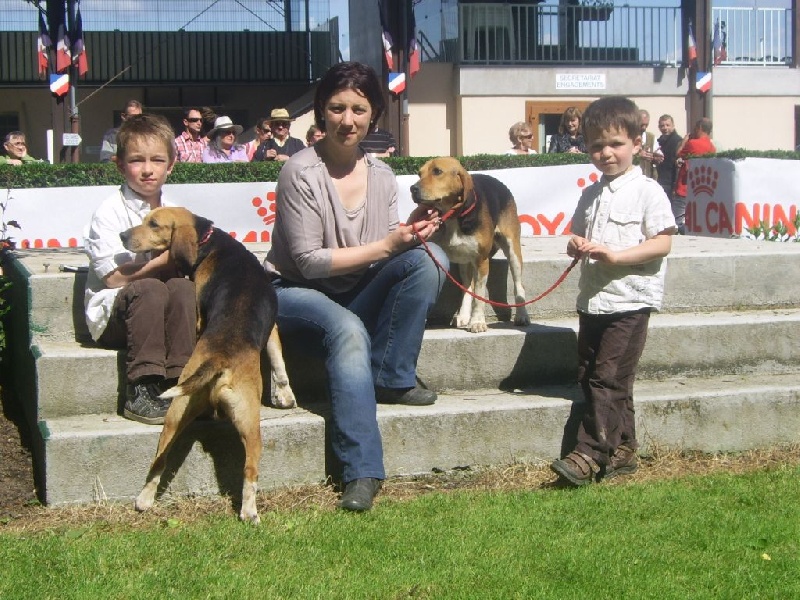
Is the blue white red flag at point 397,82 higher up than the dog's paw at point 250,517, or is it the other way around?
the blue white red flag at point 397,82

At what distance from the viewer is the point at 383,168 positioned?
531 centimetres

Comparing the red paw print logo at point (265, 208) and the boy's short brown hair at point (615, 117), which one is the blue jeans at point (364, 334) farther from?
the red paw print logo at point (265, 208)

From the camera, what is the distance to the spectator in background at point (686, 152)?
1530 cm

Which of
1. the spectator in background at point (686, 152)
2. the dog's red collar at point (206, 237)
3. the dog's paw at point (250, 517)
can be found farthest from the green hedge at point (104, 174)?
the dog's paw at point (250, 517)

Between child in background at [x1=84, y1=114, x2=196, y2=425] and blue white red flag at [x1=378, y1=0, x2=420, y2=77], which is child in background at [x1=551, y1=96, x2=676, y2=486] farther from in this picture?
blue white red flag at [x1=378, y1=0, x2=420, y2=77]

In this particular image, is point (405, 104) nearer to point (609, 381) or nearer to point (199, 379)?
point (609, 381)

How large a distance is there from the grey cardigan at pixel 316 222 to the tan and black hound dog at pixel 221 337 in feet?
0.78

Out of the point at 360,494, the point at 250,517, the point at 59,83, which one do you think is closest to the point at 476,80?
the point at 59,83

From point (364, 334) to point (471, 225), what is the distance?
59.9 inches

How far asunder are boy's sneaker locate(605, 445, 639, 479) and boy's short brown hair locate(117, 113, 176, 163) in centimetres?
266

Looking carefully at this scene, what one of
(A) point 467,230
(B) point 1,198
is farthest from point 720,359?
(B) point 1,198

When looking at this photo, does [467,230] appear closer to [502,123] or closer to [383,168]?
[383,168]

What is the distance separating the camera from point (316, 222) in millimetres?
4910

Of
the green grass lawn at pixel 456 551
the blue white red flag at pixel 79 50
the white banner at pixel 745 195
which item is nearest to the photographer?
the green grass lawn at pixel 456 551
